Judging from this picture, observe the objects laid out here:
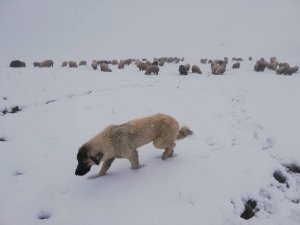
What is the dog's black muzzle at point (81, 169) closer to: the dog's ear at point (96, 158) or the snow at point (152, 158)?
the dog's ear at point (96, 158)

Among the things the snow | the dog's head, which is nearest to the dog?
the dog's head

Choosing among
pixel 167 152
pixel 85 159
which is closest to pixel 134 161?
pixel 167 152

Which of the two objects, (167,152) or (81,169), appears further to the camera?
(167,152)

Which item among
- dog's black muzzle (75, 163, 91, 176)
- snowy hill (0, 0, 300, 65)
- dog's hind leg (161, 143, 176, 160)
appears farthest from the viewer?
snowy hill (0, 0, 300, 65)

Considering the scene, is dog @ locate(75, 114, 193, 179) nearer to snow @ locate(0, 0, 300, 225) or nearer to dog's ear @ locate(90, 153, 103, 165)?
dog's ear @ locate(90, 153, 103, 165)

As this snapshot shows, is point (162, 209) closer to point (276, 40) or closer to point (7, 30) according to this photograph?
point (276, 40)

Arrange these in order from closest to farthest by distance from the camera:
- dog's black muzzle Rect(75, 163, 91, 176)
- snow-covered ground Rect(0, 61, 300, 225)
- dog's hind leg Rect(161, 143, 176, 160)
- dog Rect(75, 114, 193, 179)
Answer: snow-covered ground Rect(0, 61, 300, 225)
dog's black muzzle Rect(75, 163, 91, 176)
dog Rect(75, 114, 193, 179)
dog's hind leg Rect(161, 143, 176, 160)

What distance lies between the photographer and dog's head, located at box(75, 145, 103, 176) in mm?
4914

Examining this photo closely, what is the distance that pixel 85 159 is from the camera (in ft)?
16.3

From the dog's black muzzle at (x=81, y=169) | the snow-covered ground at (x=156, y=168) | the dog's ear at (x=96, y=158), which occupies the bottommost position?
the snow-covered ground at (x=156, y=168)

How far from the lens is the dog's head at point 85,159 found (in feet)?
16.1

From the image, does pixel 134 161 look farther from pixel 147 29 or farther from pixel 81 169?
pixel 147 29

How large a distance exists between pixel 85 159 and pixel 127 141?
0.96m

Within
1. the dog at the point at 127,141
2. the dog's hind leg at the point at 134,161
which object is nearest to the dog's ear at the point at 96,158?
the dog at the point at 127,141
